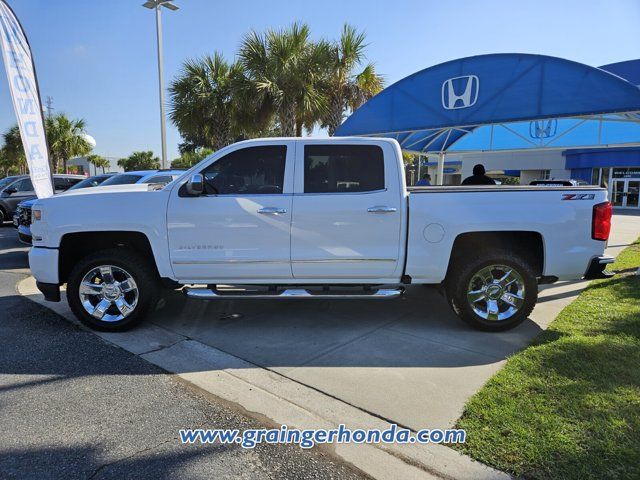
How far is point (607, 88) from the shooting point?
25.7 feet

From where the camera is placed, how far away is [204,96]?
1809 cm

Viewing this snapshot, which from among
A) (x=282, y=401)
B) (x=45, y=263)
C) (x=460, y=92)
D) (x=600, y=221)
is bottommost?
(x=282, y=401)

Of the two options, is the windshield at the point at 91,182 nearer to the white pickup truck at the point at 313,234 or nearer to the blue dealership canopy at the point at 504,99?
the blue dealership canopy at the point at 504,99

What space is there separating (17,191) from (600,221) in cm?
1678

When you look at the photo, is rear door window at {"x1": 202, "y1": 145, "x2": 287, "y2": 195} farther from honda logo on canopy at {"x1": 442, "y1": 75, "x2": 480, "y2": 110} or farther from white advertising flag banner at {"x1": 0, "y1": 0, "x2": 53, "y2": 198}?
honda logo on canopy at {"x1": 442, "y1": 75, "x2": 480, "y2": 110}

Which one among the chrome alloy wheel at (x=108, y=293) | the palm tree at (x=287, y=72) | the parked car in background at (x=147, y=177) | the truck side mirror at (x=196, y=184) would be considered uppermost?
the palm tree at (x=287, y=72)

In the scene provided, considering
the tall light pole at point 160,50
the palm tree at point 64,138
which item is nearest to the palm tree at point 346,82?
the tall light pole at point 160,50

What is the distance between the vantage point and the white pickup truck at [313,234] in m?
4.43

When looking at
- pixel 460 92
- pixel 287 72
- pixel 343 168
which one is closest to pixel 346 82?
pixel 287 72

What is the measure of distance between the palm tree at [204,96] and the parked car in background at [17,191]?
219 inches

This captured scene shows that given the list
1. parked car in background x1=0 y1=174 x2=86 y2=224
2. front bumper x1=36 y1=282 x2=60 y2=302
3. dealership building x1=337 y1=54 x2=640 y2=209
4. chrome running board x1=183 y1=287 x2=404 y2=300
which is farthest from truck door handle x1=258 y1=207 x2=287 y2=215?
parked car in background x1=0 y1=174 x2=86 y2=224

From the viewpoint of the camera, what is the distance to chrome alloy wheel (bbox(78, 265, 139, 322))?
15.2ft

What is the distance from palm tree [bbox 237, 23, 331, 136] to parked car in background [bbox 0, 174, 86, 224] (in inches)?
269

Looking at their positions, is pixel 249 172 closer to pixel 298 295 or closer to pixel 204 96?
pixel 298 295
